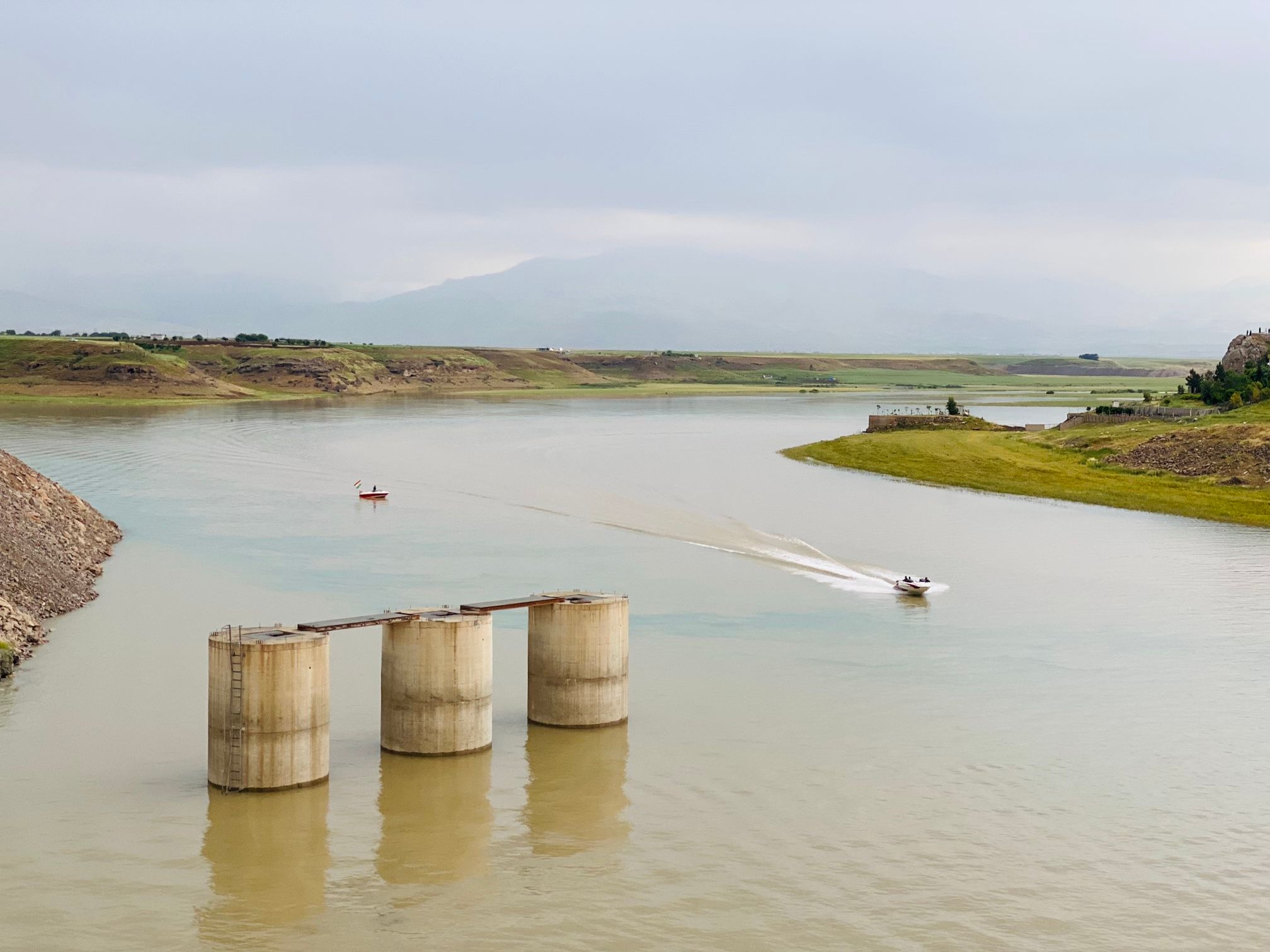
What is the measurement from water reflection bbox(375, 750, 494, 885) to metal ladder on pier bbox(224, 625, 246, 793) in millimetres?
2459

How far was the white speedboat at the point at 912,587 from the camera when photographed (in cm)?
4278

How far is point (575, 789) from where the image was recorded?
24.0 m

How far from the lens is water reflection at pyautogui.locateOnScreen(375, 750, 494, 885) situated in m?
20.7

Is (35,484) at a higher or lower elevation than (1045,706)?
higher

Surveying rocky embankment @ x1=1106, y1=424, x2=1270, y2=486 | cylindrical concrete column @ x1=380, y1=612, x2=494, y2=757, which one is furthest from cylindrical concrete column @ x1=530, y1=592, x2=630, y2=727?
rocky embankment @ x1=1106, y1=424, x2=1270, y2=486

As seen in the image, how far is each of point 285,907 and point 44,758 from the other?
340 inches

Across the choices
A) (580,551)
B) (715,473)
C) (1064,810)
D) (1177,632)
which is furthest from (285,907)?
(715,473)

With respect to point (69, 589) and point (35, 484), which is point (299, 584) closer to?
point (69, 589)

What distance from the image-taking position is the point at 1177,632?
37.8 meters

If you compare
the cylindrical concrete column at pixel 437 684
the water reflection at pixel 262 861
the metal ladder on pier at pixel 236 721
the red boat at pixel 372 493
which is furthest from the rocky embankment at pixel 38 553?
the red boat at pixel 372 493

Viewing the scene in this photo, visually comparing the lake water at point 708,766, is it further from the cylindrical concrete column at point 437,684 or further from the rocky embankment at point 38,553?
the rocky embankment at point 38,553

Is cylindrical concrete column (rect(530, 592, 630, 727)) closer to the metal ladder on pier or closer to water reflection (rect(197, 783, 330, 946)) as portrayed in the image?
water reflection (rect(197, 783, 330, 946))

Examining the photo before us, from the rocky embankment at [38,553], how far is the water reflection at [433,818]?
12053 millimetres

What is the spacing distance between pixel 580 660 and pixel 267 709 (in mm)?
6541
